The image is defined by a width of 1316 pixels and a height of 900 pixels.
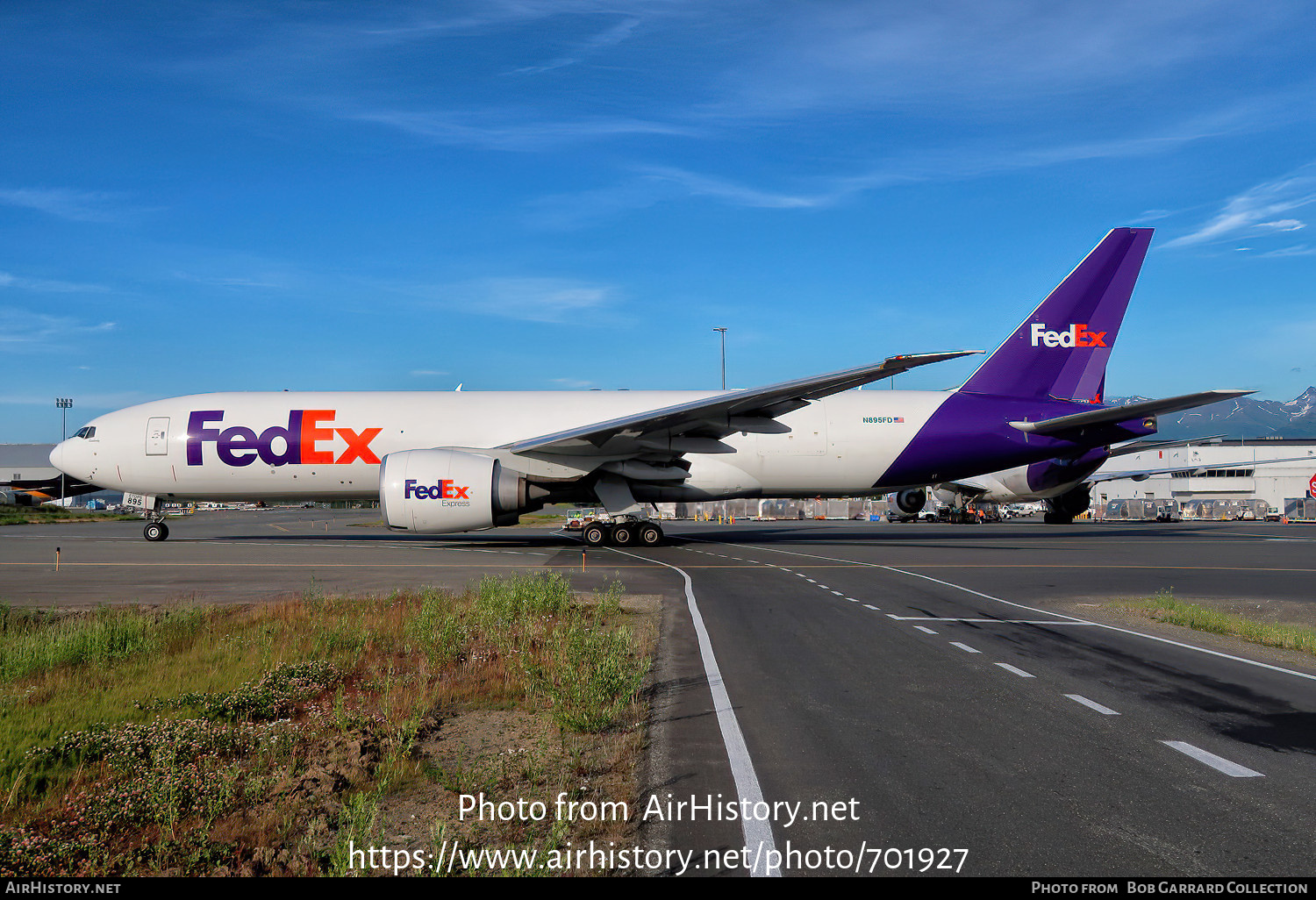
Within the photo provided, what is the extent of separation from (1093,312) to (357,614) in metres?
24.0

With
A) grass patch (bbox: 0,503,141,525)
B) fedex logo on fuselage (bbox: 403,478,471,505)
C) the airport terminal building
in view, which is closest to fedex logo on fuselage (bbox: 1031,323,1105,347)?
fedex logo on fuselage (bbox: 403,478,471,505)

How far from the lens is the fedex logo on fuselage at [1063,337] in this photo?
2562cm

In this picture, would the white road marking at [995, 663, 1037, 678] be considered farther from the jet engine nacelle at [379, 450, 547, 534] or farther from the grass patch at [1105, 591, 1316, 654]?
the jet engine nacelle at [379, 450, 547, 534]

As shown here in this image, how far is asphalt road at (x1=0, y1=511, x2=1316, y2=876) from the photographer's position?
12.8 ft

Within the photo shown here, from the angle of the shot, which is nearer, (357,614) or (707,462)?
(357,614)

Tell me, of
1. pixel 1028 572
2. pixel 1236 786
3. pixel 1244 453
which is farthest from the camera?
pixel 1244 453

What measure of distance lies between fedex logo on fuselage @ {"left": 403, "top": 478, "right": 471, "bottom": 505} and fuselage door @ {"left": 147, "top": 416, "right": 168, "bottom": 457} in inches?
338

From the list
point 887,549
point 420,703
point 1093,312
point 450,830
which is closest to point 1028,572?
point 887,549

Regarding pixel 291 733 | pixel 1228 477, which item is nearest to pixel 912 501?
pixel 291 733

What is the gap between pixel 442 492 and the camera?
2067 cm

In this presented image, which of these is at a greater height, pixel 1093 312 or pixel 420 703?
pixel 1093 312

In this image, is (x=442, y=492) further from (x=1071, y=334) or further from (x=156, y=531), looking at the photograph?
(x=1071, y=334)
